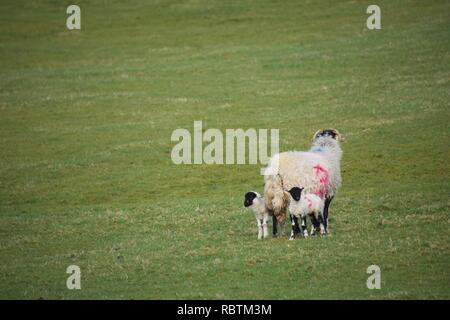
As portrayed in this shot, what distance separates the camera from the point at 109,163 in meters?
32.1

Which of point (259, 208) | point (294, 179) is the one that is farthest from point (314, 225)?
point (259, 208)

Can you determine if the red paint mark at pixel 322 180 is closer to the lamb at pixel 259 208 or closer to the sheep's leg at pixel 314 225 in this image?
the sheep's leg at pixel 314 225

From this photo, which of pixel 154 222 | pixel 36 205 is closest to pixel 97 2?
pixel 36 205

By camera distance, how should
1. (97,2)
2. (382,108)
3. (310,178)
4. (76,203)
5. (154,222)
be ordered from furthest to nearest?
1. (97,2)
2. (382,108)
3. (76,203)
4. (154,222)
5. (310,178)

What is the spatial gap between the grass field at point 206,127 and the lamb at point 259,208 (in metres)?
0.65

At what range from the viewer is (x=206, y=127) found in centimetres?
3591

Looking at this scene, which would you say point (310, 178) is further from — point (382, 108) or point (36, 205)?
point (382, 108)

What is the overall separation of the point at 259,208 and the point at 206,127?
52.0ft

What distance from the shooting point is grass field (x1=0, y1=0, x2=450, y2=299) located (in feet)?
59.1

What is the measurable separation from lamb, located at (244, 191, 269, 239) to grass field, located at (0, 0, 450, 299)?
2.14ft

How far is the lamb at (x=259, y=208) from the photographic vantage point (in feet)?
66.8

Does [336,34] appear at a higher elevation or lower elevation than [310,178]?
higher

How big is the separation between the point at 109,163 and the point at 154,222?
8939mm

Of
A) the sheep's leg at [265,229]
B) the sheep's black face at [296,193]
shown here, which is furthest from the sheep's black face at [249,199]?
the sheep's black face at [296,193]
